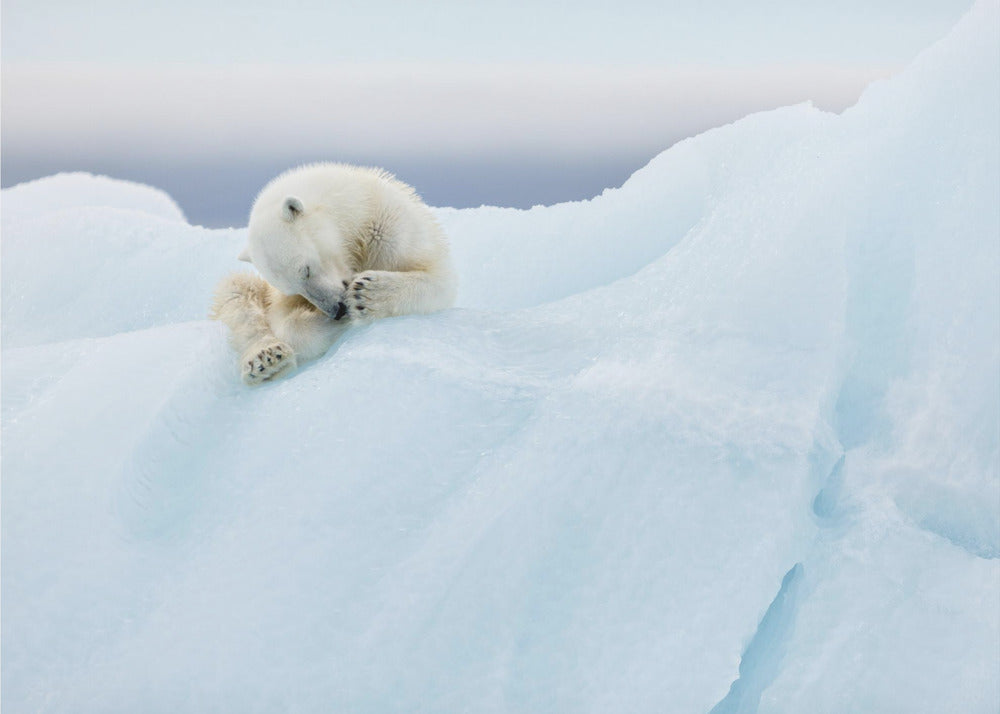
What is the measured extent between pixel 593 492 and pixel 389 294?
0.77 meters

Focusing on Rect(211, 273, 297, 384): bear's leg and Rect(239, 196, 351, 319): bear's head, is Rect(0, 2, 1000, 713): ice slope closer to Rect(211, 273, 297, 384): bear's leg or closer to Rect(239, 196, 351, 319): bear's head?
Rect(211, 273, 297, 384): bear's leg

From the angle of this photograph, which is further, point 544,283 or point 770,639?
point 544,283

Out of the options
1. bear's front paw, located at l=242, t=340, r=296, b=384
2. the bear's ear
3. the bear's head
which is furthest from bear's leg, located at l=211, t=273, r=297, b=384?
the bear's ear

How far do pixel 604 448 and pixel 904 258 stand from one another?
2.75ft

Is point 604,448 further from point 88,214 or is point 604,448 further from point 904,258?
point 88,214

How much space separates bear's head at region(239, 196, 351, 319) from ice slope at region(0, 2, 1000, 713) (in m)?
0.18

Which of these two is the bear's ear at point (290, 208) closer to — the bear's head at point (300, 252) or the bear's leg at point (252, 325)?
the bear's head at point (300, 252)

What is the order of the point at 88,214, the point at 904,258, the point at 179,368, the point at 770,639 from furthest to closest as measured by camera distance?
1. the point at 88,214
2. the point at 179,368
3. the point at 904,258
4. the point at 770,639

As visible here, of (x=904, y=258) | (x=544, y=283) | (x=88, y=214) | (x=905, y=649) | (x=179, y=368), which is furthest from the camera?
(x=88, y=214)

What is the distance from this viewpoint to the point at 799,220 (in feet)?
7.61

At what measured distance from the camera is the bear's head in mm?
2396

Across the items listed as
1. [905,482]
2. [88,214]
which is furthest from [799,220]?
[88,214]

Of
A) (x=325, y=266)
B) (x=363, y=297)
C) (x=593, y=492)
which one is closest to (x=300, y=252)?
(x=325, y=266)

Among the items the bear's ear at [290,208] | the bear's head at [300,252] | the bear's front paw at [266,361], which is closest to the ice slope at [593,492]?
the bear's front paw at [266,361]
